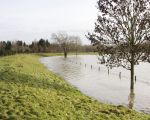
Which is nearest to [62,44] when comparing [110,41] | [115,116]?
[110,41]

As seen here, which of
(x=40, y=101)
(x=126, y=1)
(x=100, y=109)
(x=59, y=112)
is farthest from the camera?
(x=126, y=1)

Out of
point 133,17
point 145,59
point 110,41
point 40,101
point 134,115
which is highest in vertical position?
point 133,17

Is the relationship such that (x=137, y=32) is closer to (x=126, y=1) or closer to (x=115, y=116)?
(x=126, y=1)

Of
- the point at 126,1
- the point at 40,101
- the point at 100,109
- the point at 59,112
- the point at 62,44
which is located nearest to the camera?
the point at 59,112

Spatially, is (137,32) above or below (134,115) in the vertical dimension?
above

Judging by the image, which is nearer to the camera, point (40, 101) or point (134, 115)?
point (40, 101)

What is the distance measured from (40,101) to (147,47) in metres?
12.7

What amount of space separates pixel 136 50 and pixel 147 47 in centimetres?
98

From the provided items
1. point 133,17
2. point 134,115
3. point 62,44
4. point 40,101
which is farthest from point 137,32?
point 62,44

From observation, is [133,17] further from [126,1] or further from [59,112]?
[59,112]

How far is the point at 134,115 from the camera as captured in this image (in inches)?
704

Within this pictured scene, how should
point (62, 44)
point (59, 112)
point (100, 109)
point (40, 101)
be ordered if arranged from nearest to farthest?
point (59, 112), point (40, 101), point (100, 109), point (62, 44)

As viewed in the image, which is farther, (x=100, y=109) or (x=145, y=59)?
(x=145, y=59)

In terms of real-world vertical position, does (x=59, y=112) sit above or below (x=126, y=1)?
below
